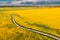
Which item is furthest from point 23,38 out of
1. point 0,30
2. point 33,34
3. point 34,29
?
point 0,30

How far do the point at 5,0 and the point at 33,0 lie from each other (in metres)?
15.3

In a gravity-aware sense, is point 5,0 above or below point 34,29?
Result: below

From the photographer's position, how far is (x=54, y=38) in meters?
25.6

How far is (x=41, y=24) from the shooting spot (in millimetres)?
34750

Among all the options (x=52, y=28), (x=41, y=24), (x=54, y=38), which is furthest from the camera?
(x=41, y=24)

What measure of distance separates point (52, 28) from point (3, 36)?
7.38 metres

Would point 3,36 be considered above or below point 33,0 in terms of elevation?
above

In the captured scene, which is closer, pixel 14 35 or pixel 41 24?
pixel 14 35

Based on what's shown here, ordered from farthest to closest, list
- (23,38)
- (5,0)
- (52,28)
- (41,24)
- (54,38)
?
(5,0) → (41,24) → (52,28) → (23,38) → (54,38)

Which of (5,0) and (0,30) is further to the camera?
(5,0)

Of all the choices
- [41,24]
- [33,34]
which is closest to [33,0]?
[41,24]

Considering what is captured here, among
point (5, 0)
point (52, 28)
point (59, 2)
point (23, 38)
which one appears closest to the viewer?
point (23, 38)

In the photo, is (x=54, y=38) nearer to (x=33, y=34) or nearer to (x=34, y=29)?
(x=33, y=34)

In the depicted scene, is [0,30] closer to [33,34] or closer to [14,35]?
[14,35]
